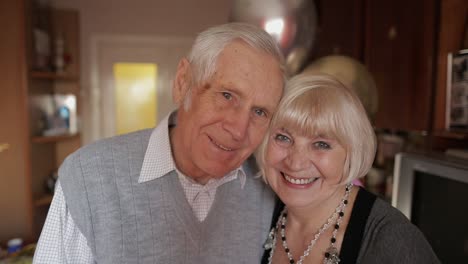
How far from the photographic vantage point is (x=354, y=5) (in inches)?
84.7

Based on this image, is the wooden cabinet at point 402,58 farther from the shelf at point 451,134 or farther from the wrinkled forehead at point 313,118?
the wrinkled forehead at point 313,118

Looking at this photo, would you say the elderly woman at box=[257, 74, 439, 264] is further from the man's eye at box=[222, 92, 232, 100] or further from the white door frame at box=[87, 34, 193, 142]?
the white door frame at box=[87, 34, 193, 142]

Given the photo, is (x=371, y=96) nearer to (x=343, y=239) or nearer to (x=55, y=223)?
(x=343, y=239)

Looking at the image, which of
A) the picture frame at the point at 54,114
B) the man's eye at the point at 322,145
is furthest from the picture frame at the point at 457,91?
the picture frame at the point at 54,114

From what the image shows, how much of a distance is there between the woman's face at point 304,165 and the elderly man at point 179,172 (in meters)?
0.07

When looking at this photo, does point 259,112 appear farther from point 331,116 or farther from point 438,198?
point 438,198

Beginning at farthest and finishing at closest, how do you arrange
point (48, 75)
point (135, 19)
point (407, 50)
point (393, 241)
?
point (135, 19)
point (48, 75)
point (407, 50)
point (393, 241)

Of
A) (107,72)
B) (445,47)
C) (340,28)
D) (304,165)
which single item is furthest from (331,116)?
(107,72)

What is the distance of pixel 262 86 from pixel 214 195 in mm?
389

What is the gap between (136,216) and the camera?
954mm

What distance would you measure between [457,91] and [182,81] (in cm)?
98

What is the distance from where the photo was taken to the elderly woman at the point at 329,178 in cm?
85

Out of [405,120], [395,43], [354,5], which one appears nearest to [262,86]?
[405,120]

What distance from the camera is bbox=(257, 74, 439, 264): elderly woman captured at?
851 millimetres
